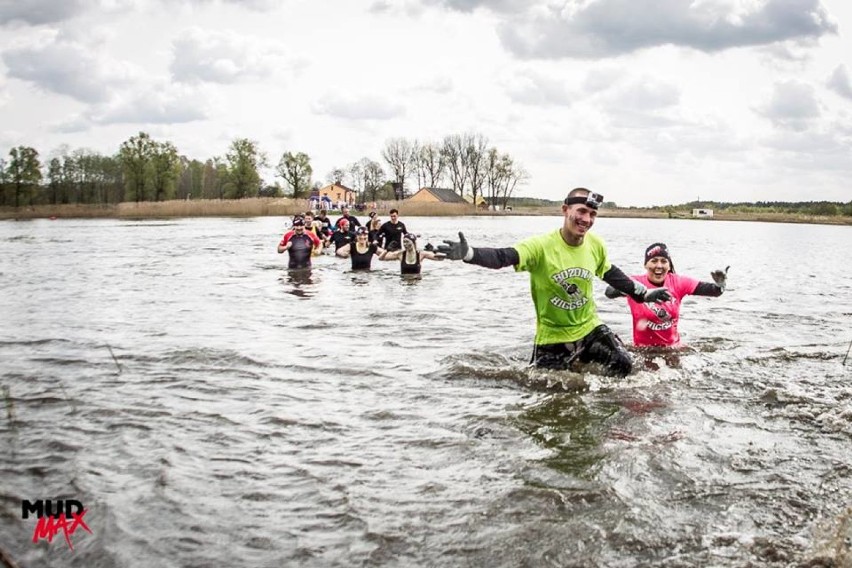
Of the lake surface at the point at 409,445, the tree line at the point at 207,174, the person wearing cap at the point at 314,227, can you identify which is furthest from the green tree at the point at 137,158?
the lake surface at the point at 409,445

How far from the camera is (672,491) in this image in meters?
4.11

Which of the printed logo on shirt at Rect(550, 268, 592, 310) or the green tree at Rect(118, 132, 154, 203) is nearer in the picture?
the printed logo on shirt at Rect(550, 268, 592, 310)

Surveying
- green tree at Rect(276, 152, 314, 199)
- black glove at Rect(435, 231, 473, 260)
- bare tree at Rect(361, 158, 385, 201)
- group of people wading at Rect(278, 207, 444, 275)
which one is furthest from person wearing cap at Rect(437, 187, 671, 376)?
bare tree at Rect(361, 158, 385, 201)

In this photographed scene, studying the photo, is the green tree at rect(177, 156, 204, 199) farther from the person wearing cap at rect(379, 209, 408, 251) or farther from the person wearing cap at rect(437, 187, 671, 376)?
the person wearing cap at rect(437, 187, 671, 376)

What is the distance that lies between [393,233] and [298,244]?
2.68 metres

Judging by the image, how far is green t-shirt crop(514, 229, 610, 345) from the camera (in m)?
5.98

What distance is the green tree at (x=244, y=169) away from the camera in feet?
325

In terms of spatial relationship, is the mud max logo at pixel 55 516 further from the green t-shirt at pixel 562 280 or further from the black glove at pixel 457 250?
the green t-shirt at pixel 562 280

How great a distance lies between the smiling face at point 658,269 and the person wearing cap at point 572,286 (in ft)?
3.93

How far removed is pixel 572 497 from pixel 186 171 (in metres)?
153

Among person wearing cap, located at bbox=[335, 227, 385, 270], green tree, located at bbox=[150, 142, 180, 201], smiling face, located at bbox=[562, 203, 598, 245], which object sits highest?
green tree, located at bbox=[150, 142, 180, 201]

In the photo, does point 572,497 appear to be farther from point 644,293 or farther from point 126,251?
point 126,251

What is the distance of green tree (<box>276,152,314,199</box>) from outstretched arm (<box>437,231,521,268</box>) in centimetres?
10686

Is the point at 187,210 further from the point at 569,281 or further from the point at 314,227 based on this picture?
the point at 569,281
